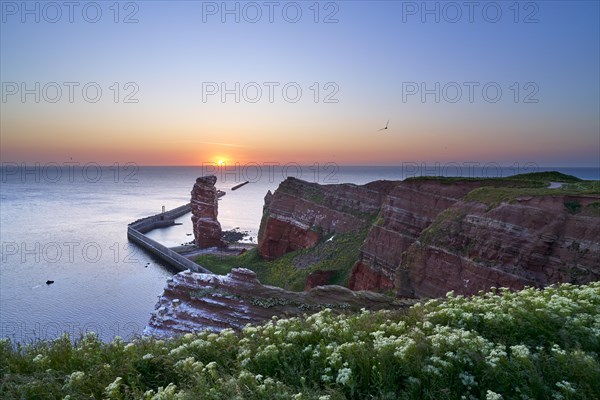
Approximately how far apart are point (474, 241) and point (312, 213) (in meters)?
29.9

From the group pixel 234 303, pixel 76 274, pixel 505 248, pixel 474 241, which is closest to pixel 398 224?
pixel 474 241

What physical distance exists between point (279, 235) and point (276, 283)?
11.9 metres

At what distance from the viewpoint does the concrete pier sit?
59931 millimetres

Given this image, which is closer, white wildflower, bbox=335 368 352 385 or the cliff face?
white wildflower, bbox=335 368 352 385

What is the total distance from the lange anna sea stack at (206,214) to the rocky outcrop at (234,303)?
5031cm

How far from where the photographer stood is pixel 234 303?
68.7ft

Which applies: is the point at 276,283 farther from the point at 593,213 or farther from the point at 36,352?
the point at 36,352

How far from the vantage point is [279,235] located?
5688 cm

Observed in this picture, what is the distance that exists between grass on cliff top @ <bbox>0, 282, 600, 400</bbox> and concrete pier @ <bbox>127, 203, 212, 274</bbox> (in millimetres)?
44074

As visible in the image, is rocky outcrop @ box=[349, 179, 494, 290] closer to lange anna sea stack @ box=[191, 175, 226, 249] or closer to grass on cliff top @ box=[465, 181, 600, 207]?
grass on cliff top @ box=[465, 181, 600, 207]

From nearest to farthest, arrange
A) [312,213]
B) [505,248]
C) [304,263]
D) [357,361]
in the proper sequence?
[357,361] → [505,248] → [304,263] → [312,213]

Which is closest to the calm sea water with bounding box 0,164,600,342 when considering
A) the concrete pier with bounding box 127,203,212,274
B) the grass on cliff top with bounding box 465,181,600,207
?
the concrete pier with bounding box 127,203,212,274

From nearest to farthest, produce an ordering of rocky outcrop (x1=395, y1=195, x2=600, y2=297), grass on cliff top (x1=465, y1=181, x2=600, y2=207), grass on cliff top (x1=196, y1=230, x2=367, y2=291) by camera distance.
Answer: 1. rocky outcrop (x1=395, y1=195, x2=600, y2=297)
2. grass on cliff top (x1=465, y1=181, x2=600, y2=207)
3. grass on cliff top (x1=196, y1=230, x2=367, y2=291)

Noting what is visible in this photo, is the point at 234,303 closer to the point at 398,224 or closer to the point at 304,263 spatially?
the point at 398,224
